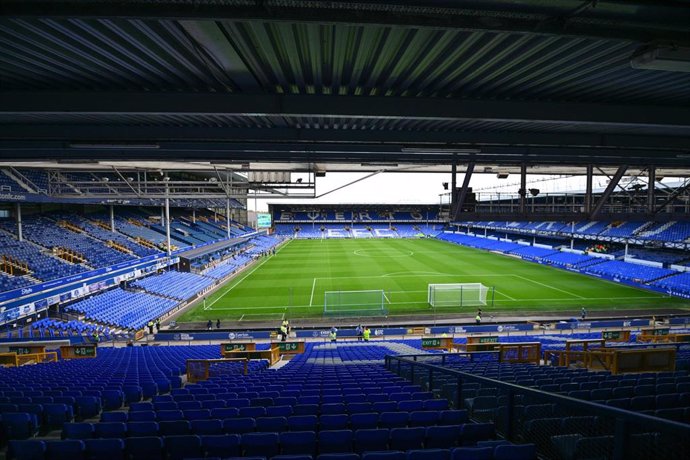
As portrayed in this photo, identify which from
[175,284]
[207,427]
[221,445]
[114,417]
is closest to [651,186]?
[221,445]

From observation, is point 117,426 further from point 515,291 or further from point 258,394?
point 515,291

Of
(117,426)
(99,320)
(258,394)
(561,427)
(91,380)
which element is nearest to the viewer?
(561,427)

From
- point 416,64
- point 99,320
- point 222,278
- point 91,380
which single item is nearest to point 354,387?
point 416,64

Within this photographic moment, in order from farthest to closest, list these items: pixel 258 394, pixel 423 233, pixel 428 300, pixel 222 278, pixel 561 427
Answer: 1. pixel 423 233
2. pixel 222 278
3. pixel 428 300
4. pixel 258 394
5. pixel 561 427

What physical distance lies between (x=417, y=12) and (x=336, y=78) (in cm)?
178

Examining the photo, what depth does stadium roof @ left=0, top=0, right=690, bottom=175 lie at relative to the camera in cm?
288

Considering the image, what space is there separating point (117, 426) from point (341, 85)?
572 centimetres

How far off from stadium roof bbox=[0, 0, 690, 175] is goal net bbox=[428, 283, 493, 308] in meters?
18.8

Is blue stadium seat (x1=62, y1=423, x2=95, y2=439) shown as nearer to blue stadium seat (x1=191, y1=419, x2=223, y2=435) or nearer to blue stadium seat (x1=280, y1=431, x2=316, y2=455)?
blue stadium seat (x1=191, y1=419, x2=223, y2=435)

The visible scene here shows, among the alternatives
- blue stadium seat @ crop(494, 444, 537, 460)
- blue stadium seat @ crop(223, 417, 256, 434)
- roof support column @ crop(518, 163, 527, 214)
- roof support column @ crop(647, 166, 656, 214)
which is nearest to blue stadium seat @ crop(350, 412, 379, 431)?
blue stadium seat @ crop(223, 417, 256, 434)

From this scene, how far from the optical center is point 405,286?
1194 inches

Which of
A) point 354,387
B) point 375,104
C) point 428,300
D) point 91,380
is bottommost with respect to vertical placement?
point 428,300

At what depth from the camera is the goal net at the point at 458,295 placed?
24.6 meters

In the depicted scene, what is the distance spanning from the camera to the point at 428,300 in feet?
84.6
